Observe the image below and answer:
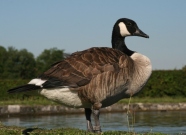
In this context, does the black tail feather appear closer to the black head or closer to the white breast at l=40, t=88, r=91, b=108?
the white breast at l=40, t=88, r=91, b=108

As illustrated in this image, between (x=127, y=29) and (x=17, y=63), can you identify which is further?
(x=17, y=63)

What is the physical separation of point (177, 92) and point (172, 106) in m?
5.77

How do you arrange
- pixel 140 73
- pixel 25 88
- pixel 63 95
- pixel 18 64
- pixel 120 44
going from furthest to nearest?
pixel 18 64 → pixel 120 44 → pixel 140 73 → pixel 63 95 → pixel 25 88

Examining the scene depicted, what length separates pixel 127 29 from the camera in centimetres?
1064

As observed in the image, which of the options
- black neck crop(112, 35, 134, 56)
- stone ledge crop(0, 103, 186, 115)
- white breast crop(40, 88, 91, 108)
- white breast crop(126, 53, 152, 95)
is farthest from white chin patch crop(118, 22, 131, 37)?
stone ledge crop(0, 103, 186, 115)

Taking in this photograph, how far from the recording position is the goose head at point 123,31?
418 inches

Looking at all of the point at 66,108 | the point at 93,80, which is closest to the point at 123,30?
the point at 93,80

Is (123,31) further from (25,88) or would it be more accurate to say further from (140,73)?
(25,88)

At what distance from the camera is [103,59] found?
9148mm

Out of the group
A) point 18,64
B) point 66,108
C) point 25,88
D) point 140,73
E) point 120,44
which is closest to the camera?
point 25,88

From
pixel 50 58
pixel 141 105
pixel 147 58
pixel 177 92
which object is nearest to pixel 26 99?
pixel 141 105

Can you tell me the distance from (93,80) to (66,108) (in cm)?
1422

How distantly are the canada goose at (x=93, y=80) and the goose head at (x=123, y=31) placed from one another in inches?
43.1

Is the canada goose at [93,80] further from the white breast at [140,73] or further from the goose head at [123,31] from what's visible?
the goose head at [123,31]
